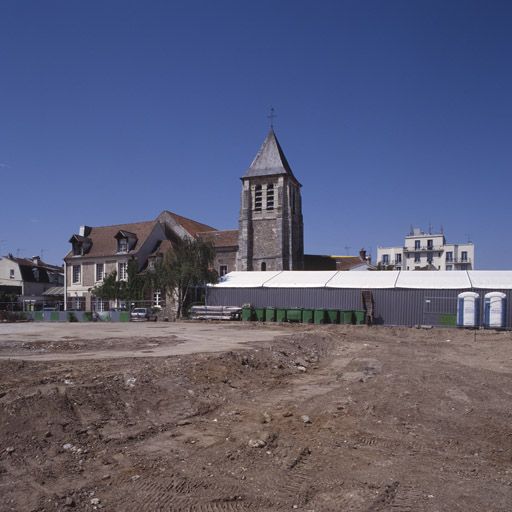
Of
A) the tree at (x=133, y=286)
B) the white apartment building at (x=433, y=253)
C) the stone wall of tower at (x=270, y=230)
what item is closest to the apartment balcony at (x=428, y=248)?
the white apartment building at (x=433, y=253)

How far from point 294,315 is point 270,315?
6.22 ft

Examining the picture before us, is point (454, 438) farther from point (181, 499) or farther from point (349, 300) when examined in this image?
point (349, 300)

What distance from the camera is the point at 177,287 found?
137 feet

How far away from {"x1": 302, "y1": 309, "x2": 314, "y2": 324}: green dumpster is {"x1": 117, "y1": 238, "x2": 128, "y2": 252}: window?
2278 centimetres

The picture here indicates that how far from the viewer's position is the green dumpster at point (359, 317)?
33688mm

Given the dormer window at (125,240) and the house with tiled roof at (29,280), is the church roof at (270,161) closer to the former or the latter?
the dormer window at (125,240)

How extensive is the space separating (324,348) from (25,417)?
1468 centimetres

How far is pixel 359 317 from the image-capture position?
33.8 meters

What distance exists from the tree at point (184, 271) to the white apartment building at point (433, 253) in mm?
67119

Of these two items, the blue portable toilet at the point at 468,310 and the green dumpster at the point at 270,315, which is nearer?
the blue portable toilet at the point at 468,310

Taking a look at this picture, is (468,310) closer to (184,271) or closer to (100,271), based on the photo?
(184,271)

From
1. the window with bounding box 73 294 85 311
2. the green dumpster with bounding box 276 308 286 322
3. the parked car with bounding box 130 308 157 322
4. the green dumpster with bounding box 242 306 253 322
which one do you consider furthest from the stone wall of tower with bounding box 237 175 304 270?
the window with bounding box 73 294 85 311

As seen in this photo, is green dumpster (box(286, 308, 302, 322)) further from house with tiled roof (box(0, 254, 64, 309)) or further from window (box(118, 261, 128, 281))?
house with tiled roof (box(0, 254, 64, 309))

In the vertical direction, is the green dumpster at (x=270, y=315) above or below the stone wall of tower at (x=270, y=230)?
below
